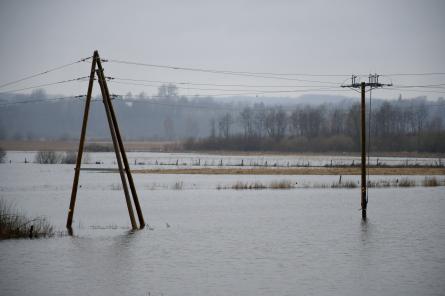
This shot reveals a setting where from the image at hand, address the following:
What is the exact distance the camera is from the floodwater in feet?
66.6

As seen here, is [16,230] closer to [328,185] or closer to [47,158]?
[328,185]

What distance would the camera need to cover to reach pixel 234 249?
2741 centimetres

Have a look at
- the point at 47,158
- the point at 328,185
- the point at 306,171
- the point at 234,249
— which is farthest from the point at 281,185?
the point at 47,158

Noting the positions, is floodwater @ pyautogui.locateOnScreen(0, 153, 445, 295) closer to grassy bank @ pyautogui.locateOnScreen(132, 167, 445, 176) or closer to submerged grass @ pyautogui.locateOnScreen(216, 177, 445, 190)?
submerged grass @ pyautogui.locateOnScreen(216, 177, 445, 190)

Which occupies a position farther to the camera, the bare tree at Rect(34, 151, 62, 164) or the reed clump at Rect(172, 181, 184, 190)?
the bare tree at Rect(34, 151, 62, 164)

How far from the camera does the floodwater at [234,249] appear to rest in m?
20.3

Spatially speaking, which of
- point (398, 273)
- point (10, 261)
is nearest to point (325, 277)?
point (398, 273)

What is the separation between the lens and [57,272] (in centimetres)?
2231

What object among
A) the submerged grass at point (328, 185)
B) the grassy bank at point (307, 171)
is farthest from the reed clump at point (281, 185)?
the grassy bank at point (307, 171)

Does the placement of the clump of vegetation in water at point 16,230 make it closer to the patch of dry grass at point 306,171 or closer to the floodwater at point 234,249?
the floodwater at point 234,249

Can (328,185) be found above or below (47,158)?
below

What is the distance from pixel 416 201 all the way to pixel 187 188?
861 inches

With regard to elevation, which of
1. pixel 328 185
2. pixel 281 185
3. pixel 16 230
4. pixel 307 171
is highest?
pixel 307 171

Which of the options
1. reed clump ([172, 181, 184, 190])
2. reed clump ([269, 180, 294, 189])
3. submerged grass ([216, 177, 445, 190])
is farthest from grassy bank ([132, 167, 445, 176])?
reed clump ([172, 181, 184, 190])
